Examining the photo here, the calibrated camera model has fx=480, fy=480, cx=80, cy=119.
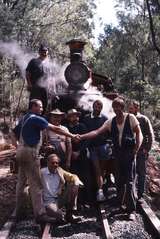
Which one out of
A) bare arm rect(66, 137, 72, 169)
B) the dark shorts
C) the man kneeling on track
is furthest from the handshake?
the dark shorts

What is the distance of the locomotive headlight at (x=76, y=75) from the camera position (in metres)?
11.3

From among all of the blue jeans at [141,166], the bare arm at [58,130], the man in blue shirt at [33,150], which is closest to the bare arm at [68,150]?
the bare arm at [58,130]

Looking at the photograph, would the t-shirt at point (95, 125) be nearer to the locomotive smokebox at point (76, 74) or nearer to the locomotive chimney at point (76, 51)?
the locomotive smokebox at point (76, 74)

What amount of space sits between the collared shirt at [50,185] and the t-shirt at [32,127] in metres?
0.54

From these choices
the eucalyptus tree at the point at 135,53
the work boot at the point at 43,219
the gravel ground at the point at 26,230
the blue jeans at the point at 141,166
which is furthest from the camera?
the eucalyptus tree at the point at 135,53

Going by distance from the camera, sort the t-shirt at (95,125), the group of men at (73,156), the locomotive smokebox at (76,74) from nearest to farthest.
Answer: the group of men at (73,156), the t-shirt at (95,125), the locomotive smokebox at (76,74)

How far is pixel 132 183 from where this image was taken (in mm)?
7707

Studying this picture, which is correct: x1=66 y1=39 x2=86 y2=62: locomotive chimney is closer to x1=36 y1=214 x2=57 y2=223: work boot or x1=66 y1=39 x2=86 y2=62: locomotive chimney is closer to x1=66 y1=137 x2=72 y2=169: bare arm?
x1=66 y1=137 x2=72 y2=169: bare arm

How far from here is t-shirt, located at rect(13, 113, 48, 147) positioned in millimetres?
7188

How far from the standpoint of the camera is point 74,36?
36.5 m

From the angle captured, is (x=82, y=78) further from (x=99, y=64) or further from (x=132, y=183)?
(x=99, y=64)

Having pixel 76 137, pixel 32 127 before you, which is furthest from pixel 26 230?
pixel 76 137

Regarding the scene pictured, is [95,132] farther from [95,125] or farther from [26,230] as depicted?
[26,230]

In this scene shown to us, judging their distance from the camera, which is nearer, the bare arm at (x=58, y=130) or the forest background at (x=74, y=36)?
the bare arm at (x=58, y=130)
